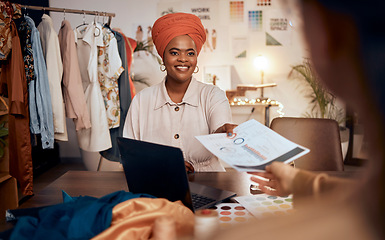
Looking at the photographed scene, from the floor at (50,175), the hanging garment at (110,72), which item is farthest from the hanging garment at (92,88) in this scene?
the floor at (50,175)

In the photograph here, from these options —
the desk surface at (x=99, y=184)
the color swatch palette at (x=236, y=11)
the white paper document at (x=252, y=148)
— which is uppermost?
the color swatch palette at (x=236, y=11)

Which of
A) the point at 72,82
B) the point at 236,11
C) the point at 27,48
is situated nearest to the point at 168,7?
the point at 236,11

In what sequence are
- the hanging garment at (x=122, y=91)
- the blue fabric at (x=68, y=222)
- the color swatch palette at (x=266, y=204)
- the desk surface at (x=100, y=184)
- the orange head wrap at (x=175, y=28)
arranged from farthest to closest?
the hanging garment at (x=122, y=91) → the orange head wrap at (x=175, y=28) → the desk surface at (x=100, y=184) → the color swatch palette at (x=266, y=204) → the blue fabric at (x=68, y=222)

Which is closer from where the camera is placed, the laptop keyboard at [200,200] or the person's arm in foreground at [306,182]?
the person's arm in foreground at [306,182]

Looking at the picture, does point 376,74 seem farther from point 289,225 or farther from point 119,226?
point 119,226

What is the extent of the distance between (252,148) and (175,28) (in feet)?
3.55

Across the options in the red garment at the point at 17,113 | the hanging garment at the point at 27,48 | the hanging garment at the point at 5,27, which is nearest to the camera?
the hanging garment at the point at 5,27

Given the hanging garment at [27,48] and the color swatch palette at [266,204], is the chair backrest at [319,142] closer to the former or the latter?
the color swatch palette at [266,204]

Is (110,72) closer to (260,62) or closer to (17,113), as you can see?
(17,113)

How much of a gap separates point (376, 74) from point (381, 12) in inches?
2.8

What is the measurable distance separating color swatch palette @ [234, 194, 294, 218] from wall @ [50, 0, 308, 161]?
369 cm

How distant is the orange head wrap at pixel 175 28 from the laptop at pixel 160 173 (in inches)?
38.3

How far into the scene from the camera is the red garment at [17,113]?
2537 millimetres

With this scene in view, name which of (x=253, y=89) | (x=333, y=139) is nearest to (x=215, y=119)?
(x=333, y=139)
